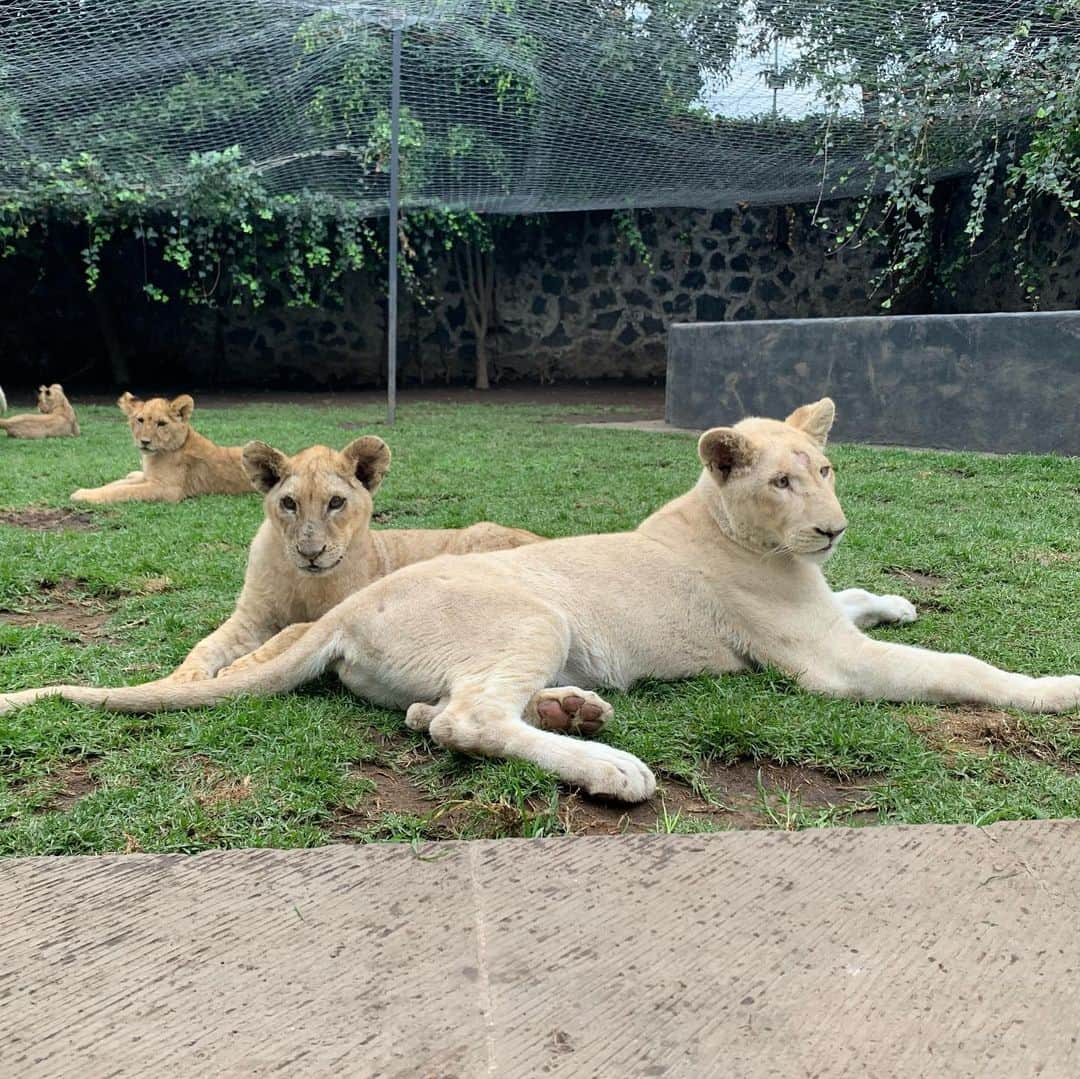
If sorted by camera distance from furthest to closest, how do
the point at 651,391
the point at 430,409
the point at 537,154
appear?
the point at 651,391 → the point at 430,409 → the point at 537,154

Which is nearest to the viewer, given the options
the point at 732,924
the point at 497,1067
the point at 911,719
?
the point at 497,1067

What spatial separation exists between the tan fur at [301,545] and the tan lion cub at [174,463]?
3.63 metres

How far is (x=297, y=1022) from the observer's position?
1.60 metres

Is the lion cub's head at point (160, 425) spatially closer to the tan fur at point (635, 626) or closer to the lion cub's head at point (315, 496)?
the lion cub's head at point (315, 496)

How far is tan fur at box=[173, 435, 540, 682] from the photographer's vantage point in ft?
12.1

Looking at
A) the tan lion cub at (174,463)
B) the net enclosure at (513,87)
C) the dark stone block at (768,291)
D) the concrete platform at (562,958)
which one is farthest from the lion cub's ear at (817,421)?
the dark stone block at (768,291)

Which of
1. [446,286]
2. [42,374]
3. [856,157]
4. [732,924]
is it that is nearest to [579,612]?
[732,924]

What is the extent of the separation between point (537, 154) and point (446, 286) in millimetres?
6272

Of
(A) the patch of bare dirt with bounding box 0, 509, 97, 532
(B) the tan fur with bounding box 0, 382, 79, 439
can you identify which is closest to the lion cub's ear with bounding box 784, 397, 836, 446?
(A) the patch of bare dirt with bounding box 0, 509, 97, 532

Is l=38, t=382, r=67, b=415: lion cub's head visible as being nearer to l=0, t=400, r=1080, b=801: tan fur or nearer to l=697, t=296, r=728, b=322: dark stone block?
l=0, t=400, r=1080, b=801: tan fur

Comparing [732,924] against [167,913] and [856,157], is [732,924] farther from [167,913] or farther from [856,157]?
[856,157]

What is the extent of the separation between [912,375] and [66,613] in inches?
290

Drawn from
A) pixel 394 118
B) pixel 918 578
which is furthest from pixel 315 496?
pixel 394 118

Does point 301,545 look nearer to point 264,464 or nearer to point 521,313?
point 264,464
